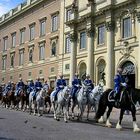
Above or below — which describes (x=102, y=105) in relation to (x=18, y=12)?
below

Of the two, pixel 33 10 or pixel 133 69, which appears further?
pixel 33 10

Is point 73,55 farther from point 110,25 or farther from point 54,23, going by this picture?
point 110,25

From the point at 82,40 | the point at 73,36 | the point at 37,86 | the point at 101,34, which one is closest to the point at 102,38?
the point at 101,34

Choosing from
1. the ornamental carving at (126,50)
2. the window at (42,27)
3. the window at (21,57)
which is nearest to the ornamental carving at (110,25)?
the ornamental carving at (126,50)

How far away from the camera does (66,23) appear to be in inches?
1924

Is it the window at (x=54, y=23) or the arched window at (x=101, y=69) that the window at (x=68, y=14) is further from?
the arched window at (x=101, y=69)

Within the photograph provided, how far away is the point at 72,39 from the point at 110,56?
8627mm

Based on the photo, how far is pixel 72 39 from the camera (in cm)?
4841

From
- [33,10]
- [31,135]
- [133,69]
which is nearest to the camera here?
[31,135]

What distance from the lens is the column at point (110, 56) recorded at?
133 feet

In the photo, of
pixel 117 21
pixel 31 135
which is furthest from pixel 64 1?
pixel 31 135

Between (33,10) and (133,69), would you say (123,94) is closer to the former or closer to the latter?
(133,69)

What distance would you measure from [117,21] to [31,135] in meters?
28.6

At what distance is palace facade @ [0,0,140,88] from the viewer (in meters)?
39.5
